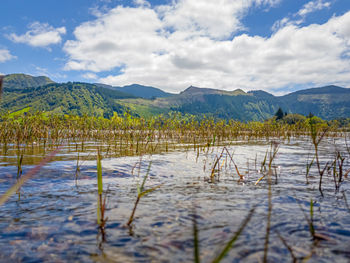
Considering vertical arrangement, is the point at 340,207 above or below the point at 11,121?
below

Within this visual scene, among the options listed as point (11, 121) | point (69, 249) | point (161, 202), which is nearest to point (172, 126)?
point (11, 121)

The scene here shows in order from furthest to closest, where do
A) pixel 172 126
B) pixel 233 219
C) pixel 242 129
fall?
1. pixel 242 129
2. pixel 172 126
3. pixel 233 219

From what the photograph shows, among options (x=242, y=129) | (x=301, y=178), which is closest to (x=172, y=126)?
(x=242, y=129)

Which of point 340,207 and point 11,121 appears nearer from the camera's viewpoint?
point 340,207

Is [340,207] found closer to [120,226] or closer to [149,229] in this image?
[149,229]

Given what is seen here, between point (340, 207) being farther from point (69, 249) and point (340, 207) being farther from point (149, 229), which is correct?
point (69, 249)

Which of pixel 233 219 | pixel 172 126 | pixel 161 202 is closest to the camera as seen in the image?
pixel 233 219

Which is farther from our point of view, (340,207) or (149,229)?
(340,207)

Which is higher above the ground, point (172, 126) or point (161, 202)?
point (172, 126)

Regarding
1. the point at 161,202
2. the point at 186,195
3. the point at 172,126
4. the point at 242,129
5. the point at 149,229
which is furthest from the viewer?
the point at 242,129

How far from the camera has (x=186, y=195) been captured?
15.0ft

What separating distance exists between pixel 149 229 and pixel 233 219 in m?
1.24

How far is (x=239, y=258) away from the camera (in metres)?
2.28

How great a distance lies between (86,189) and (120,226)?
224 cm
